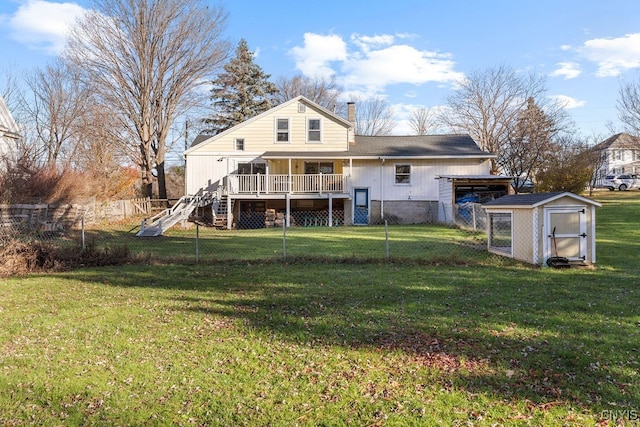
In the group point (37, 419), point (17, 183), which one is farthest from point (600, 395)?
point (17, 183)

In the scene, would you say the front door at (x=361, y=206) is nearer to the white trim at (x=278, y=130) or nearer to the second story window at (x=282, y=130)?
the white trim at (x=278, y=130)

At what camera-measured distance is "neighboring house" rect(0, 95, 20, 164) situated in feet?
74.2

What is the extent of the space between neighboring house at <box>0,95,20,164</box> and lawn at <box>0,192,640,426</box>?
1885 cm

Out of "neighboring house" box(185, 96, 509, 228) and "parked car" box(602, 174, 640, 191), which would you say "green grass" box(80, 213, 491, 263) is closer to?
"neighboring house" box(185, 96, 509, 228)

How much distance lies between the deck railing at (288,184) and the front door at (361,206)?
4.71ft

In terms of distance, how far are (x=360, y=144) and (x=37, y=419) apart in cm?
2437

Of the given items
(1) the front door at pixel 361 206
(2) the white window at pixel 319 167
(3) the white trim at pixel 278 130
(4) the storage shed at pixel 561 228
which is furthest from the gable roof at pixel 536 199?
(3) the white trim at pixel 278 130

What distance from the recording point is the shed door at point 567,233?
971 cm

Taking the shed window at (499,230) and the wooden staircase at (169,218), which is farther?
the wooden staircase at (169,218)

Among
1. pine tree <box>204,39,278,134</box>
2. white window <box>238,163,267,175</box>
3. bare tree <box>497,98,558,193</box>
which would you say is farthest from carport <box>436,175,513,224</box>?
pine tree <box>204,39,278,134</box>

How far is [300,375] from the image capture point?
13.1 feet

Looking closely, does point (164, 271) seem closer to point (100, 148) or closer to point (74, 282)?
point (74, 282)

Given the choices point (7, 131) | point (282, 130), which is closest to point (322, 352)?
point (282, 130)

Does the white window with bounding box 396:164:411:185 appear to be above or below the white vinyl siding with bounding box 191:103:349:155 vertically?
below
